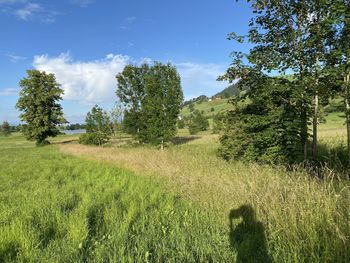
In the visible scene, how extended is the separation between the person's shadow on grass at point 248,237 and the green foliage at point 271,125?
16.0 feet

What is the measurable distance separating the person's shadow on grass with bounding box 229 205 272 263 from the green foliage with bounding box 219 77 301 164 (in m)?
4.86

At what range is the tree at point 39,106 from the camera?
4694cm

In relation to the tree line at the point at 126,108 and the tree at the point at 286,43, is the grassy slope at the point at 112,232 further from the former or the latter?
the tree line at the point at 126,108

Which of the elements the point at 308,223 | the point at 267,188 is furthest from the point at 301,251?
the point at 267,188

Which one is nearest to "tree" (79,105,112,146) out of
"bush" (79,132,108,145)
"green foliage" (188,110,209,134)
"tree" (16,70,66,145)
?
"bush" (79,132,108,145)

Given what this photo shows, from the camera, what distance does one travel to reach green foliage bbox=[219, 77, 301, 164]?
9375 millimetres

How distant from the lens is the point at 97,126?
4241 cm

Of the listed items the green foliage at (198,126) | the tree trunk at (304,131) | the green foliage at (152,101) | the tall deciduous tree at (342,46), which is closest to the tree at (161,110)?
→ the green foliage at (152,101)

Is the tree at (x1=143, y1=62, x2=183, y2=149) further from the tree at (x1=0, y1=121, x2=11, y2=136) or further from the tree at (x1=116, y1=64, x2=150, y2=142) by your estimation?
the tree at (x1=0, y1=121, x2=11, y2=136)

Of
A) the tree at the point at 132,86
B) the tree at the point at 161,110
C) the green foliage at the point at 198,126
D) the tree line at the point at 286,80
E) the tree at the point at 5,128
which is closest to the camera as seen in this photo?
the tree line at the point at 286,80

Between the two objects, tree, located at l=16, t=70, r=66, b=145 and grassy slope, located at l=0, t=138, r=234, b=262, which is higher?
tree, located at l=16, t=70, r=66, b=145

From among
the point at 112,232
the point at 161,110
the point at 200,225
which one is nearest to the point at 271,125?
the point at 200,225

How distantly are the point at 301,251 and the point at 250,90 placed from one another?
7524 mm

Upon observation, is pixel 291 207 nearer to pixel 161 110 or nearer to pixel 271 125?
pixel 271 125
